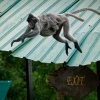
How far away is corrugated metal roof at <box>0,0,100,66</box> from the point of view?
17.5ft

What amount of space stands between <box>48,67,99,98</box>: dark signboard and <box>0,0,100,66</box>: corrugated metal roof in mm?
563

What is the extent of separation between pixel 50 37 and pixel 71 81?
0.71 meters

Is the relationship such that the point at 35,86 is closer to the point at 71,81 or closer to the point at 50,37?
the point at 71,81

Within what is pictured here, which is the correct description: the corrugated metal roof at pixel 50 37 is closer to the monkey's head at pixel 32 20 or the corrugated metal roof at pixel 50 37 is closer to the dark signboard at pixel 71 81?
the dark signboard at pixel 71 81

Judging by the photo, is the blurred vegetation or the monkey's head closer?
the monkey's head

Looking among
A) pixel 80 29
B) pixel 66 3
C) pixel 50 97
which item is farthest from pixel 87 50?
pixel 50 97

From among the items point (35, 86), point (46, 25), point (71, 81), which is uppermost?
point (46, 25)

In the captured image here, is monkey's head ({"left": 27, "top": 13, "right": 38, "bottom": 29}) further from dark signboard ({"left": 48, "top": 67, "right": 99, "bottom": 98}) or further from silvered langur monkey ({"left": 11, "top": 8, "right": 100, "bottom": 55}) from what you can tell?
dark signboard ({"left": 48, "top": 67, "right": 99, "bottom": 98})

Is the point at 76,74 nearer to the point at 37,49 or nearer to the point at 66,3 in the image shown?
the point at 37,49

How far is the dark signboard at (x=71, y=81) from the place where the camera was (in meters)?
6.04

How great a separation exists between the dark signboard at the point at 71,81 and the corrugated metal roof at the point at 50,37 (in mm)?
563

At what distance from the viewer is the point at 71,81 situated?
19.8 ft

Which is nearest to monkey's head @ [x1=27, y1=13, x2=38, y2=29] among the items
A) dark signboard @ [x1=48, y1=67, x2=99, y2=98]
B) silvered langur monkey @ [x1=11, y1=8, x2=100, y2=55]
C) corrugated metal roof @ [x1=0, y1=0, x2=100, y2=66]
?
silvered langur monkey @ [x1=11, y1=8, x2=100, y2=55]

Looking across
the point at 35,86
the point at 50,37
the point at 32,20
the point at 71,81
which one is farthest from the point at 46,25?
the point at 35,86
